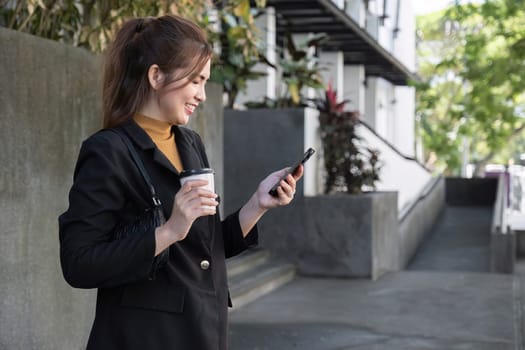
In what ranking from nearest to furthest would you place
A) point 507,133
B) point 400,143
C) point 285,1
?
point 285,1
point 400,143
point 507,133

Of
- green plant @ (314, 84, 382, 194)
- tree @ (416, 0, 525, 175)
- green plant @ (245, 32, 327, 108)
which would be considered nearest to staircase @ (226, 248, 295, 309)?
green plant @ (314, 84, 382, 194)

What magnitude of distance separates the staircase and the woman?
4.71m

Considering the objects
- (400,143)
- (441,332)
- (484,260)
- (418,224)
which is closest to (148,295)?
(441,332)

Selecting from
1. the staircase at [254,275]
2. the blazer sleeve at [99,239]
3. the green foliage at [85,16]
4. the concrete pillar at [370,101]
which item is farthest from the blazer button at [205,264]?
the concrete pillar at [370,101]

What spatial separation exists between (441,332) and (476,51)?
634 inches

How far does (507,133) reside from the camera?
3084 cm

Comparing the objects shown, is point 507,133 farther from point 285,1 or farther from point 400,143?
point 285,1

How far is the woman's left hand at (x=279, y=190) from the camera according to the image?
2.49m

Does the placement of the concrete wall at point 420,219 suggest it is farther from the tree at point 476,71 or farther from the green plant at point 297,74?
the green plant at point 297,74

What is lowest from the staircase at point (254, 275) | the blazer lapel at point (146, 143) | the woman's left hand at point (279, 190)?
the staircase at point (254, 275)

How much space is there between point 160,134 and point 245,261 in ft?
19.3

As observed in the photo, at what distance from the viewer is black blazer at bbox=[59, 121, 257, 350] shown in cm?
218

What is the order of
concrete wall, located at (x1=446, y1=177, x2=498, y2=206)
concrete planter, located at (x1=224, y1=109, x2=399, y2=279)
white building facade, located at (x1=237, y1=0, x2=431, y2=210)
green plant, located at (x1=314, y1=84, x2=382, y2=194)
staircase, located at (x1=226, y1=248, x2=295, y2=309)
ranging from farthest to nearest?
concrete wall, located at (x1=446, y1=177, x2=498, y2=206)
white building facade, located at (x1=237, y1=0, x2=431, y2=210)
green plant, located at (x1=314, y1=84, x2=382, y2=194)
concrete planter, located at (x1=224, y1=109, x2=399, y2=279)
staircase, located at (x1=226, y1=248, x2=295, y2=309)

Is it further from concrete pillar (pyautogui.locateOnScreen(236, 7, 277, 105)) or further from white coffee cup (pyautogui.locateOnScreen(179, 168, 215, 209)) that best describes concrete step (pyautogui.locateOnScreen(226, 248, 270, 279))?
white coffee cup (pyautogui.locateOnScreen(179, 168, 215, 209))
